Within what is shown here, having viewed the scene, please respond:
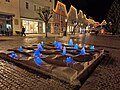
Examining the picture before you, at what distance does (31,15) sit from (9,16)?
729 cm

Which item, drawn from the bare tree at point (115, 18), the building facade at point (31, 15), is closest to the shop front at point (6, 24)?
the building facade at point (31, 15)

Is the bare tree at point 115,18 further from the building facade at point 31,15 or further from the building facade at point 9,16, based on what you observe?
the building facade at point 9,16

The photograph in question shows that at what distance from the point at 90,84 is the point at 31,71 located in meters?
2.10

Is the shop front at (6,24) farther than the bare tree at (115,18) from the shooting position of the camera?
No

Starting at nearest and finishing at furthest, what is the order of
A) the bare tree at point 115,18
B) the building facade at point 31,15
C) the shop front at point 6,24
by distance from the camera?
the shop front at point 6,24
the building facade at point 31,15
the bare tree at point 115,18

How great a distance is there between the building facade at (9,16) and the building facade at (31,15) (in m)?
1.67

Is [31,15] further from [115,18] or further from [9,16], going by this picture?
[115,18]

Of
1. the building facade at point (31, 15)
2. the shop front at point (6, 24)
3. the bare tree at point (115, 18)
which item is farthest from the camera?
the bare tree at point (115, 18)

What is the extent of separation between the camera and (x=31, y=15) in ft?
118

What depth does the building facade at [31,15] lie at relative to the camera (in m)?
33.3

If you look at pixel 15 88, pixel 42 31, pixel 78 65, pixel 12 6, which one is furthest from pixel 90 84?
pixel 42 31

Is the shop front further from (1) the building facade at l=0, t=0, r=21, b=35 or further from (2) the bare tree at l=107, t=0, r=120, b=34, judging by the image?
(2) the bare tree at l=107, t=0, r=120, b=34

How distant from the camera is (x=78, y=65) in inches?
230

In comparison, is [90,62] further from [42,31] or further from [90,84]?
[42,31]
